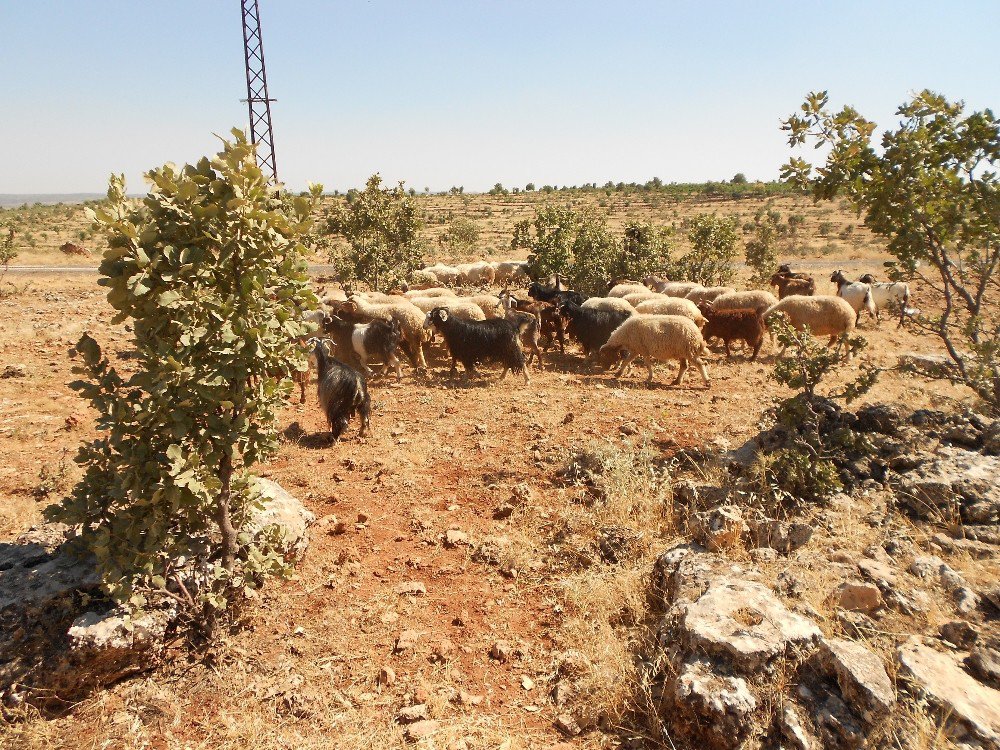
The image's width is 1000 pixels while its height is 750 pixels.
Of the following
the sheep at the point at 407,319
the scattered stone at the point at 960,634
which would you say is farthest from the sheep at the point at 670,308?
the scattered stone at the point at 960,634

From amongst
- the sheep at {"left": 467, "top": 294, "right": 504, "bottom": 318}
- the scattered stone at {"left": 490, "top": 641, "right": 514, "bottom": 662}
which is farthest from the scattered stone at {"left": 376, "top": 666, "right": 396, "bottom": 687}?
the sheep at {"left": 467, "top": 294, "right": 504, "bottom": 318}

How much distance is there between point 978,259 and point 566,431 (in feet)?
16.4

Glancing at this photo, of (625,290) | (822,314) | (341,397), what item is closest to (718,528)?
(341,397)

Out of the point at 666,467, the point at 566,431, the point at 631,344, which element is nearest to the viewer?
the point at 666,467

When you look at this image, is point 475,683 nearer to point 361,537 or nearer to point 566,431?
point 361,537

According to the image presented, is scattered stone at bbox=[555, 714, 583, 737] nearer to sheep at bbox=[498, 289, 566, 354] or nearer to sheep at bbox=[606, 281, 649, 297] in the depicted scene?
sheep at bbox=[498, 289, 566, 354]

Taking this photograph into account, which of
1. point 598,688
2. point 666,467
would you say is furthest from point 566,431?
point 598,688

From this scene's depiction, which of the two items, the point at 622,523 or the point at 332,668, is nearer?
the point at 332,668

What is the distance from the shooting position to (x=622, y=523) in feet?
17.0

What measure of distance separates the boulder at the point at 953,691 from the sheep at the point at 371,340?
28.2ft

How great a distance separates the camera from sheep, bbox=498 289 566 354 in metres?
12.1

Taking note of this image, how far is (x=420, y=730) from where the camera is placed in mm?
3225

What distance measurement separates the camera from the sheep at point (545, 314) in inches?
→ 476

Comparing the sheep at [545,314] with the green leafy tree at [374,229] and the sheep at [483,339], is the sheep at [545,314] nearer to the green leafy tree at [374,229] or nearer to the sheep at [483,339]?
the sheep at [483,339]
